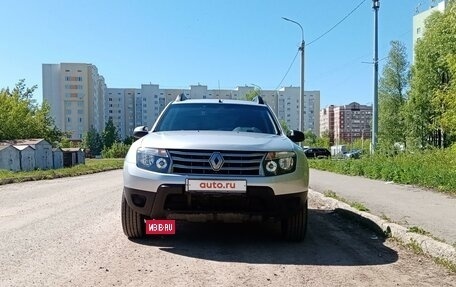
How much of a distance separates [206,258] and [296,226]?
128 centimetres

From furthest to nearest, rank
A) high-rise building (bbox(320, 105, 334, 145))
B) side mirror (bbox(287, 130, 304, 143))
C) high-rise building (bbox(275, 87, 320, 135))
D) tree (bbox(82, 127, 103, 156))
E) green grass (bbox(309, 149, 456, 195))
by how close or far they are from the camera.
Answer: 1. high-rise building (bbox(320, 105, 334, 145))
2. high-rise building (bbox(275, 87, 320, 135))
3. tree (bbox(82, 127, 103, 156))
4. green grass (bbox(309, 149, 456, 195))
5. side mirror (bbox(287, 130, 304, 143))

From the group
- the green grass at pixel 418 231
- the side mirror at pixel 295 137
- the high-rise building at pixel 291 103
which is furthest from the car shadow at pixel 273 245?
the high-rise building at pixel 291 103

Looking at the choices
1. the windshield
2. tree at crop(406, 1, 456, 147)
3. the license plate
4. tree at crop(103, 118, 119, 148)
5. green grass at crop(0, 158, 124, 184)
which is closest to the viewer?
the license plate

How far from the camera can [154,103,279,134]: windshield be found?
6.44 metres

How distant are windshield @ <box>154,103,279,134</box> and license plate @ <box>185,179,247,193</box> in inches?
57.0

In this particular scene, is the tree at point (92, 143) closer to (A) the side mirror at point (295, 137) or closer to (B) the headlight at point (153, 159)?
(A) the side mirror at point (295, 137)

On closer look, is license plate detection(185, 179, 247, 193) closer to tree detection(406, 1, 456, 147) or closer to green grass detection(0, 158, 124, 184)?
green grass detection(0, 158, 124, 184)

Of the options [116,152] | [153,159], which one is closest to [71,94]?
[116,152]

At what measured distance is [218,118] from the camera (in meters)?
6.63

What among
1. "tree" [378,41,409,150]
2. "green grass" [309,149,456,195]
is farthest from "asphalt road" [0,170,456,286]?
"tree" [378,41,409,150]

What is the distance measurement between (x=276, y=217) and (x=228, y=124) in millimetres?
1758

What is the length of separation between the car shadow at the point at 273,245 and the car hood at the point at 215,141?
3.84ft

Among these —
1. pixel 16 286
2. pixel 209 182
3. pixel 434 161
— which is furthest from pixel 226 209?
pixel 434 161

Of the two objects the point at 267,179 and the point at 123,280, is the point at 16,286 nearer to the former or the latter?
the point at 123,280
